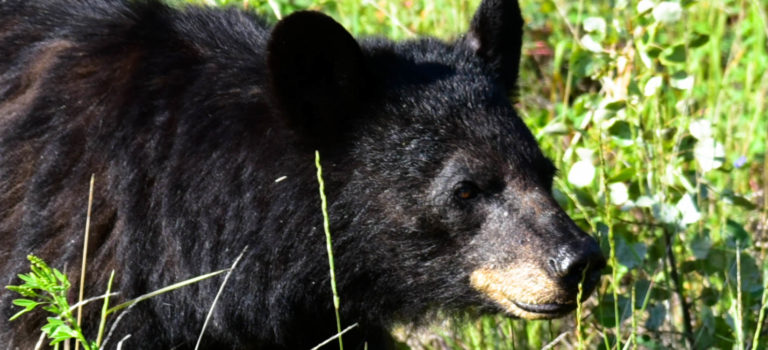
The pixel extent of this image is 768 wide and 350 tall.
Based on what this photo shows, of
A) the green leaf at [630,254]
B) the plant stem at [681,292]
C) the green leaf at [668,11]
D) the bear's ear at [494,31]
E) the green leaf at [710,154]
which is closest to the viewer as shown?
the bear's ear at [494,31]

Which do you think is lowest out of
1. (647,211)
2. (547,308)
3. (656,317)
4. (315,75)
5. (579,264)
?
(656,317)

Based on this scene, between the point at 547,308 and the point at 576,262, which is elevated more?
the point at 576,262

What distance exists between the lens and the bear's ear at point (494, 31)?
4203mm

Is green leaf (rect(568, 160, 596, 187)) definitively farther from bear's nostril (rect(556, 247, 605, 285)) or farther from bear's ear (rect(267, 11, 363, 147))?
bear's ear (rect(267, 11, 363, 147))

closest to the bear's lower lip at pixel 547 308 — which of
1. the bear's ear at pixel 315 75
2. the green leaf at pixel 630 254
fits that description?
the bear's ear at pixel 315 75

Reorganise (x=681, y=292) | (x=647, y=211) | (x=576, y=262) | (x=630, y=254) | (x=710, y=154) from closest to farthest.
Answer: (x=576, y=262) → (x=710, y=154) → (x=630, y=254) → (x=681, y=292) → (x=647, y=211)

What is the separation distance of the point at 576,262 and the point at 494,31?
1012 mm

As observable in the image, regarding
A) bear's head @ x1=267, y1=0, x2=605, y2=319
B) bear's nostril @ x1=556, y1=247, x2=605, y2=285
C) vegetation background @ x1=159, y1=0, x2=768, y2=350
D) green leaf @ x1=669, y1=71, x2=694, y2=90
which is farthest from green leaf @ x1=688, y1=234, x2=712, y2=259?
bear's nostril @ x1=556, y1=247, x2=605, y2=285

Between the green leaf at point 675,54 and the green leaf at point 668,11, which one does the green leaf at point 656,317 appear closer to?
the green leaf at point 675,54

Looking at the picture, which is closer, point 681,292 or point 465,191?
point 465,191

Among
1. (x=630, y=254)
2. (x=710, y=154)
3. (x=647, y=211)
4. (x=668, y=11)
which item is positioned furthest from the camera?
(x=647, y=211)

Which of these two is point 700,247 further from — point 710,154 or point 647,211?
point 647,211

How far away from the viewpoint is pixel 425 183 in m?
3.73

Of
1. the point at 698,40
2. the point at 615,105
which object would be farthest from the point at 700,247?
the point at 698,40
